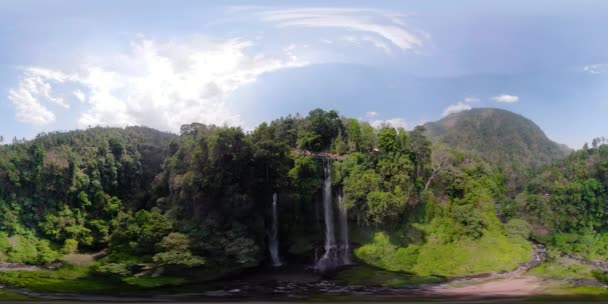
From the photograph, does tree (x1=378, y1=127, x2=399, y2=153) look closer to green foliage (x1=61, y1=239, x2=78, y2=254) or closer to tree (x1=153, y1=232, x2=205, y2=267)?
tree (x1=153, y1=232, x2=205, y2=267)

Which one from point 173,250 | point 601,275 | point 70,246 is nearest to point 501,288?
point 601,275

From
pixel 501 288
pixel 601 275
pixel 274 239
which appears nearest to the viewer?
pixel 501 288

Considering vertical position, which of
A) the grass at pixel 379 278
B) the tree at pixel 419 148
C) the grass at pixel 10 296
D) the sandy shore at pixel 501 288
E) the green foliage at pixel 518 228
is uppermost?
the tree at pixel 419 148

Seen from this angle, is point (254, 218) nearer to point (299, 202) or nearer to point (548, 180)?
point (299, 202)

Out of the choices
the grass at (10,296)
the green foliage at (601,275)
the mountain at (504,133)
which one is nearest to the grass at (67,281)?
the grass at (10,296)

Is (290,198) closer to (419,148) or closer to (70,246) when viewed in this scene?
(419,148)

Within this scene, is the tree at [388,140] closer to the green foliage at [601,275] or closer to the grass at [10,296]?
the green foliage at [601,275]
